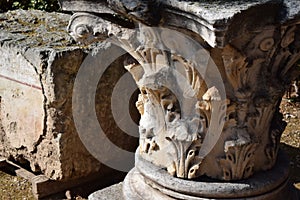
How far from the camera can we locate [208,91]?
2.39 metres

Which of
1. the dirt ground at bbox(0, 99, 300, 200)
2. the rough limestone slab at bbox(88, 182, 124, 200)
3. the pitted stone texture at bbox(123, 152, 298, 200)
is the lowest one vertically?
the dirt ground at bbox(0, 99, 300, 200)

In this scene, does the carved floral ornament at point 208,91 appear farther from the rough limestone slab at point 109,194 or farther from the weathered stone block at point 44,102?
the weathered stone block at point 44,102

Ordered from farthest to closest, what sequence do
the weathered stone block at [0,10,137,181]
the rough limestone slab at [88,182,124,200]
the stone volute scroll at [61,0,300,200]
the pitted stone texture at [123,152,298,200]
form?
the weathered stone block at [0,10,137,181]
the rough limestone slab at [88,182,124,200]
the pitted stone texture at [123,152,298,200]
the stone volute scroll at [61,0,300,200]

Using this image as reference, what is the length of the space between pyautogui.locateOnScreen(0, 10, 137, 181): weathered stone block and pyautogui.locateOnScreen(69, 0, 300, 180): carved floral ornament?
1259 millimetres

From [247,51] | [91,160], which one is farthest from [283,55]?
[91,160]

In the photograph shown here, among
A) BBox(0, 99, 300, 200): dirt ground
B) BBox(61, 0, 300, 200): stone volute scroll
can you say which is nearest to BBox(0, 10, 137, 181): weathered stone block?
BBox(0, 99, 300, 200): dirt ground

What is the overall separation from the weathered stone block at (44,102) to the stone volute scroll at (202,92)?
4.04ft

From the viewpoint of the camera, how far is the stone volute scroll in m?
2.27

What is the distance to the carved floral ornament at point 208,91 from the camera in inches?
91.7

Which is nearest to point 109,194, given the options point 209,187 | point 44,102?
point 209,187

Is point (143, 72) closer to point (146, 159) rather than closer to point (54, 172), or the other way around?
point (146, 159)

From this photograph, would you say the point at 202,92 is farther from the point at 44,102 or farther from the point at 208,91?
the point at 44,102

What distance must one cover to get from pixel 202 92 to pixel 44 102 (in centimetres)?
174

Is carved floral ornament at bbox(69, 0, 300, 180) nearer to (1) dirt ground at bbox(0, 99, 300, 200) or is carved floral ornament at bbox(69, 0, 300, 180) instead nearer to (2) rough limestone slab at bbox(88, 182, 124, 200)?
(2) rough limestone slab at bbox(88, 182, 124, 200)
